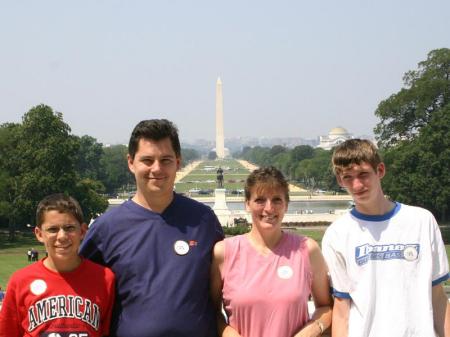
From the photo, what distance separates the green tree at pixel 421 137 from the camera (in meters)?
31.7

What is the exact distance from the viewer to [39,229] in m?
4.32

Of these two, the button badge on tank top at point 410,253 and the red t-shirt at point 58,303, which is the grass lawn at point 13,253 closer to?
the red t-shirt at point 58,303

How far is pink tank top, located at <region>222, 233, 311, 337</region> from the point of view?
4090 mm

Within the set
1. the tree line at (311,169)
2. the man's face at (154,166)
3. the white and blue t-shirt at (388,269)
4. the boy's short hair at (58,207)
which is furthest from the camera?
the tree line at (311,169)

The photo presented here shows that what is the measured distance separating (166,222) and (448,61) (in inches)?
1301

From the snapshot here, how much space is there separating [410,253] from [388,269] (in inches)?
6.4

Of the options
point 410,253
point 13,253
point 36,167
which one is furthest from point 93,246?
point 36,167

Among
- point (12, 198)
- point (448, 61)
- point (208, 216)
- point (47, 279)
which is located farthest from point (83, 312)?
point (448, 61)

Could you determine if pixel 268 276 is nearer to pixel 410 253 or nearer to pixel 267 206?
pixel 267 206

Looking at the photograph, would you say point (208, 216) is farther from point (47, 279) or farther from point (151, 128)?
point (47, 279)

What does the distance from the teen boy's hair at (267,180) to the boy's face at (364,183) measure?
0.39 meters

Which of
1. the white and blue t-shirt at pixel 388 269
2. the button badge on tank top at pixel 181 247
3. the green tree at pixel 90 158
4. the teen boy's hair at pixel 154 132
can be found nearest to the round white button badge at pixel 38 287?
the button badge on tank top at pixel 181 247

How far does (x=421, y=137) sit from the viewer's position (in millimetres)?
33125

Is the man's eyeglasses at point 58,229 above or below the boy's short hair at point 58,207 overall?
below
